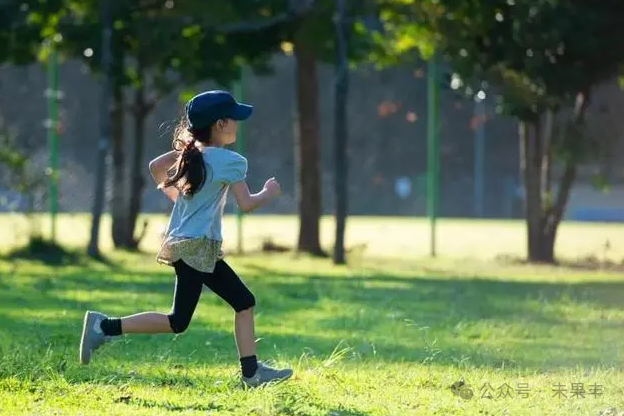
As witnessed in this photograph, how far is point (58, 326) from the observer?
30.4 feet

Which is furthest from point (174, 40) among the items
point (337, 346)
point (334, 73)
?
point (337, 346)

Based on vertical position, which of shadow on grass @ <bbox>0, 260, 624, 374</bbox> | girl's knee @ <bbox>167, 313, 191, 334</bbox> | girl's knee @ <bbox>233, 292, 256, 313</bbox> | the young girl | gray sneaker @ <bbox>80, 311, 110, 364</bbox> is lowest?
shadow on grass @ <bbox>0, 260, 624, 374</bbox>

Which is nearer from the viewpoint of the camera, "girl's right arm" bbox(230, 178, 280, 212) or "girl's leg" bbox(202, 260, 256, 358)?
"girl's right arm" bbox(230, 178, 280, 212)

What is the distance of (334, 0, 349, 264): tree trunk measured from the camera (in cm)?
1639

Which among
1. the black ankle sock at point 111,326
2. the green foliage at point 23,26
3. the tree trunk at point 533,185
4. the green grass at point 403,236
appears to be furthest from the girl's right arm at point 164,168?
the tree trunk at point 533,185

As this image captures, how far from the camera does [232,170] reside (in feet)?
20.7

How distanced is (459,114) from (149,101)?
1703 centimetres

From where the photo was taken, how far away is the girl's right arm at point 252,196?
6.21 metres

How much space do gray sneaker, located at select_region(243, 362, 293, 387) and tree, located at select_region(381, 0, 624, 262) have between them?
8.96m

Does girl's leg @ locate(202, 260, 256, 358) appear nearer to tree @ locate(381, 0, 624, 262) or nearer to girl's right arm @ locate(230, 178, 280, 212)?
girl's right arm @ locate(230, 178, 280, 212)

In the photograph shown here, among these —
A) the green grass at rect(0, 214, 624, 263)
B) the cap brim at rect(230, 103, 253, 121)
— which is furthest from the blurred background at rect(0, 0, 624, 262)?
the cap brim at rect(230, 103, 253, 121)

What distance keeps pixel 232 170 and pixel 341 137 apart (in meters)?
10.5

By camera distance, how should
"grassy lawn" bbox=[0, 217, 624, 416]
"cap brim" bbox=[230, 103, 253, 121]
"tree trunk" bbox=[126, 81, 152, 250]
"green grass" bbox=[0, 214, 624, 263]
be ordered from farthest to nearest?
"green grass" bbox=[0, 214, 624, 263]
"tree trunk" bbox=[126, 81, 152, 250]
"cap brim" bbox=[230, 103, 253, 121]
"grassy lawn" bbox=[0, 217, 624, 416]

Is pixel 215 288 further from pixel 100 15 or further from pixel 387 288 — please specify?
pixel 100 15
